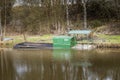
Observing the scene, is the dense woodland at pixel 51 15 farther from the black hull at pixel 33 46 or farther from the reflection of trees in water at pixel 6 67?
the reflection of trees in water at pixel 6 67

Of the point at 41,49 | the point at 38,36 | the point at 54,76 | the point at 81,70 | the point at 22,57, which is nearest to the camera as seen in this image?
the point at 54,76

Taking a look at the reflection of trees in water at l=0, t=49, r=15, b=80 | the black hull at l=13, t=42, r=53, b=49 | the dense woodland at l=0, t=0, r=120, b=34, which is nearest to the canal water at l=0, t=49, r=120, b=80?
the reflection of trees in water at l=0, t=49, r=15, b=80

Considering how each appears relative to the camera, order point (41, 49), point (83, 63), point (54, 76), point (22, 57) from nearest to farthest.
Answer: point (54, 76), point (83, 63), point (22, 57), point (41, 49)

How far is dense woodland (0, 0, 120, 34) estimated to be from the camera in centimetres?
2811

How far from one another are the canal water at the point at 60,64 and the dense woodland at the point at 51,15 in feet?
22.6

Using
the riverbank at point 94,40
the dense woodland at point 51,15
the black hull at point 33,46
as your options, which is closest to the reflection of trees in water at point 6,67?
the black hull at point 33,46

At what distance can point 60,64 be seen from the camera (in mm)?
16609

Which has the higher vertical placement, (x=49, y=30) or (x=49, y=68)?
(x=49, y=30)

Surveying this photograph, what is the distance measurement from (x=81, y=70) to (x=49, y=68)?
72.4 inches

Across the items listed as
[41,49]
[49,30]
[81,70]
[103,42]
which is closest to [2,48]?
[41,49]

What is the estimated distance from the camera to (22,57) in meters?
19.1

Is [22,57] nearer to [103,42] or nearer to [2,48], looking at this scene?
[2,48]

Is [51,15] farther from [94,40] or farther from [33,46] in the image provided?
[94,40]

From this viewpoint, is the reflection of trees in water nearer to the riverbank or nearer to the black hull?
the black hull
